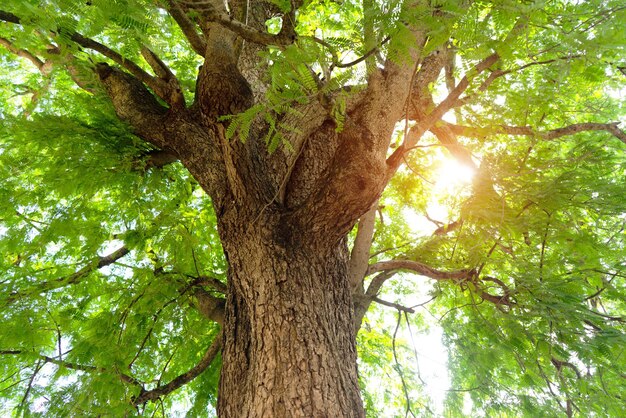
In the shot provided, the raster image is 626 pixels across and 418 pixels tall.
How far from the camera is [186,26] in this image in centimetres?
202

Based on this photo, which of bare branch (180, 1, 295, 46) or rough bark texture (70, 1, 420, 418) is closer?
bare branch (180, 1, 295, 46)

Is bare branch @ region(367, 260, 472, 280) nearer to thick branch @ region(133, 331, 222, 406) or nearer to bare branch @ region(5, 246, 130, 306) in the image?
thick branch @ region(133, 331, 222, 406)

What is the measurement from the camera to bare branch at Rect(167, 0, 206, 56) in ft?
A: 5.64

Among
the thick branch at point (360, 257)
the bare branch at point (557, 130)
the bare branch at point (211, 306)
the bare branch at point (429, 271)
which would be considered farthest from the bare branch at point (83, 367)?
the bare branch at point (557, 130)

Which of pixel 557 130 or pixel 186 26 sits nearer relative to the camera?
pixel 186 26

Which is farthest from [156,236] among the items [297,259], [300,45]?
[300,45]

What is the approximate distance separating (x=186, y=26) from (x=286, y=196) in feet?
3.53

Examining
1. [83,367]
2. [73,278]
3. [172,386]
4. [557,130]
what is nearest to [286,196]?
[172,386]

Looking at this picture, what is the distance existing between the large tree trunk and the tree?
0.01 metres

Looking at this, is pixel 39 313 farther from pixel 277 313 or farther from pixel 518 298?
pixel 518 298

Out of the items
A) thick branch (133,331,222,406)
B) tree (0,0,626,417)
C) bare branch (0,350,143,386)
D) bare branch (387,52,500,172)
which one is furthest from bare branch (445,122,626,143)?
bare branch (0,350,143,386)

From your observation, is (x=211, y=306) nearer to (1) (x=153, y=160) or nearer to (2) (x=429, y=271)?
(1) (x=153, y=160)

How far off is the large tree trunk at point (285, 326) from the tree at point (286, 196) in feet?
0.04

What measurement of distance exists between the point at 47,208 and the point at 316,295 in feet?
9.04
